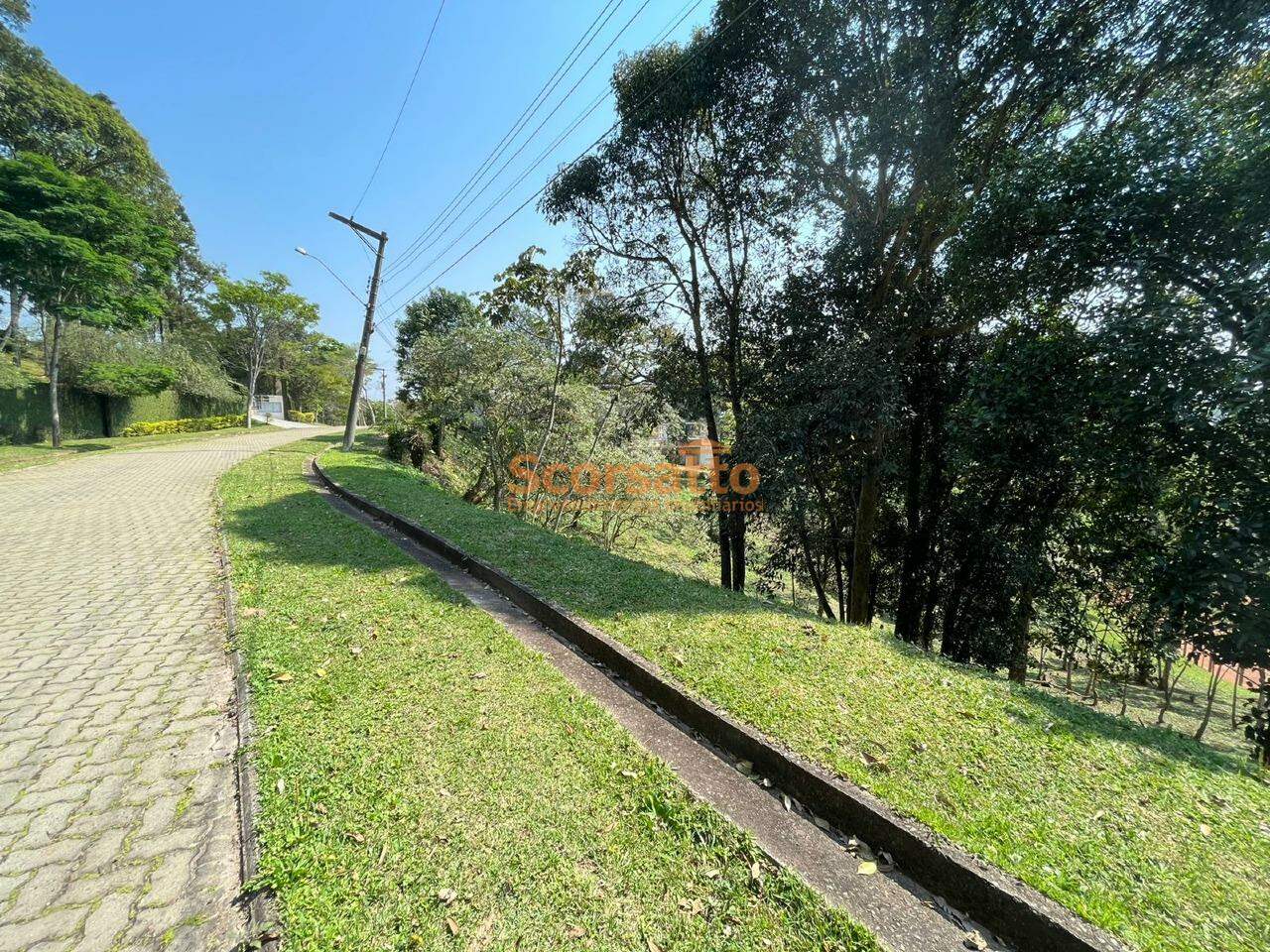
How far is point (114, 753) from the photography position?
2150 millimetres

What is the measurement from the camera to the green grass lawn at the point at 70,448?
1040 cm

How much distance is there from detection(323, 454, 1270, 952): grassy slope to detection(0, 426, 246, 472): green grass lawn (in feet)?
47.5

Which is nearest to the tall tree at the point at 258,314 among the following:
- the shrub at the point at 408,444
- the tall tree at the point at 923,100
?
the shrub at the point at 408,444

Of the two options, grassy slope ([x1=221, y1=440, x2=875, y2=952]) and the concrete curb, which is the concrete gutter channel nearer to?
grassy slope ([x1=221, y1=440, x2=875, y2=952])

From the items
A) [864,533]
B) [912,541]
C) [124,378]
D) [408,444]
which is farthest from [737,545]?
[124,378]

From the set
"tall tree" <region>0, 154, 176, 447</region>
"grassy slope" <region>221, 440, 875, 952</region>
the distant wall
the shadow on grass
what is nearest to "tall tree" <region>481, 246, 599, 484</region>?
the shadow on grass

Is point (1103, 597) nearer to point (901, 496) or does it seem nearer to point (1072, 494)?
→ point (1072, 494)

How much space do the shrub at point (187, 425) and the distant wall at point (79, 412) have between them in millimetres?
409

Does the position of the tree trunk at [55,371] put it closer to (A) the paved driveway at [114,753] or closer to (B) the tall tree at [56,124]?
(B) the tall tree at [56,124]

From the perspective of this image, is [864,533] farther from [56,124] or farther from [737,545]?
[56,124]

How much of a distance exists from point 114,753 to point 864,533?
729 cm

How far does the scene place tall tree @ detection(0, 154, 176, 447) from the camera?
1194 centimetres

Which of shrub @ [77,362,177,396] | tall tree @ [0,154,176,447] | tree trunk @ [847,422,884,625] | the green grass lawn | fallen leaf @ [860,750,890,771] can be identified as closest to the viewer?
fallen leaf @ [860,750,890,771]

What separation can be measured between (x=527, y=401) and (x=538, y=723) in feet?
29.1
